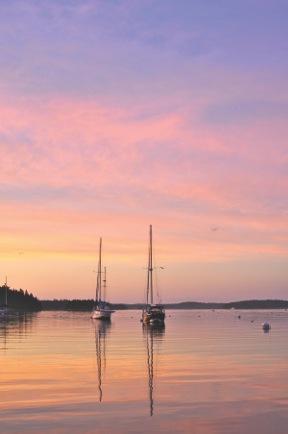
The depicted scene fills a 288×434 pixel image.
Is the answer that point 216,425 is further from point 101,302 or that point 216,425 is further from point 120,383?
point 101,302

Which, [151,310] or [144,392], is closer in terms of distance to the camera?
[144,392]

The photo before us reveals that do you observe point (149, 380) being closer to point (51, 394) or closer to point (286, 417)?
point (51, 394)

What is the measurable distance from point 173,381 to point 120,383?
2.85 meters

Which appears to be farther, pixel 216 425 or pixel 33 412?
pixel 33 412

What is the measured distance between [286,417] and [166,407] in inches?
189

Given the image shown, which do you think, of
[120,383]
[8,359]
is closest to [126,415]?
[120,383]

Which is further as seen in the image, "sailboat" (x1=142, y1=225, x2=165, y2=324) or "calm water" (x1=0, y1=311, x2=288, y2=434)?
"sailboat" (x1=142, y1=225, x2=165, y2=324)

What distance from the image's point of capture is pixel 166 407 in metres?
26.5

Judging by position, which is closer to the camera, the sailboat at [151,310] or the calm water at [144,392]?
the calm water at [144,392]

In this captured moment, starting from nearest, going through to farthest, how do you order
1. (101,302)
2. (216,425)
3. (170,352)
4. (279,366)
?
(216,425) → (279,366) → (170,352) → (101,302)

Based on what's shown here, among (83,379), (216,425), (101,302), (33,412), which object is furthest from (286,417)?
(101,302)

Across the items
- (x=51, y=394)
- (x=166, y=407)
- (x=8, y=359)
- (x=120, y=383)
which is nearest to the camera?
(x=166, y=407)

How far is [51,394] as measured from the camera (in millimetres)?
29969

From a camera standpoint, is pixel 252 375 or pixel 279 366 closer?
pixel 252 375
